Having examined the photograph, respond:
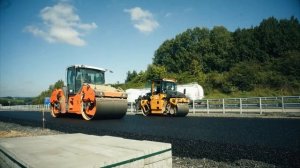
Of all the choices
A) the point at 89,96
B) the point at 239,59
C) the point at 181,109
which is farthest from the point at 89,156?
the point at 239,59

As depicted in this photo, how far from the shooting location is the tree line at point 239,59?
1564 inches

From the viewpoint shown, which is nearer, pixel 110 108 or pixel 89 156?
pixel 89 156

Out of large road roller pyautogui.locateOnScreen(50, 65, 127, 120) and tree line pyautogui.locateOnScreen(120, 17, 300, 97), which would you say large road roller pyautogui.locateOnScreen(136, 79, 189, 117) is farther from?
tree line pyautogui.locateOnScreen(120, 17, 300, 97)

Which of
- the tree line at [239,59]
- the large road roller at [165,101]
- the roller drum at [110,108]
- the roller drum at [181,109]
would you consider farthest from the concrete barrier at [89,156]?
the tree line at [239,59]

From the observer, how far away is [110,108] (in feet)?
44.2

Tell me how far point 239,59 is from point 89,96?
→ 45366mm

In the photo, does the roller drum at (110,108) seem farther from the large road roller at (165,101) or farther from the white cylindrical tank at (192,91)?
the white cylindrical tank at (192,91)

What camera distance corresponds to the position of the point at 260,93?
3691 cm

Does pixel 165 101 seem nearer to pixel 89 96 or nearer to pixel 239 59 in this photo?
pixel 89 96

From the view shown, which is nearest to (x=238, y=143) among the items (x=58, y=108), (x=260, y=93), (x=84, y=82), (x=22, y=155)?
(x=22, y=155)

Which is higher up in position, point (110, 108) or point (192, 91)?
point (192, 91)

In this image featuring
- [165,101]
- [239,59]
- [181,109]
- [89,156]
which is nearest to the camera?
[89,156]

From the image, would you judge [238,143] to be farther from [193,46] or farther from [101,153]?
[193,46]

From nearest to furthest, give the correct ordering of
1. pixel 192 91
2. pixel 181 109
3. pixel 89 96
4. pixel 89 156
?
pixel 89 156 → pixel 89 96 → pixel 181 109 → pixel 192 91
